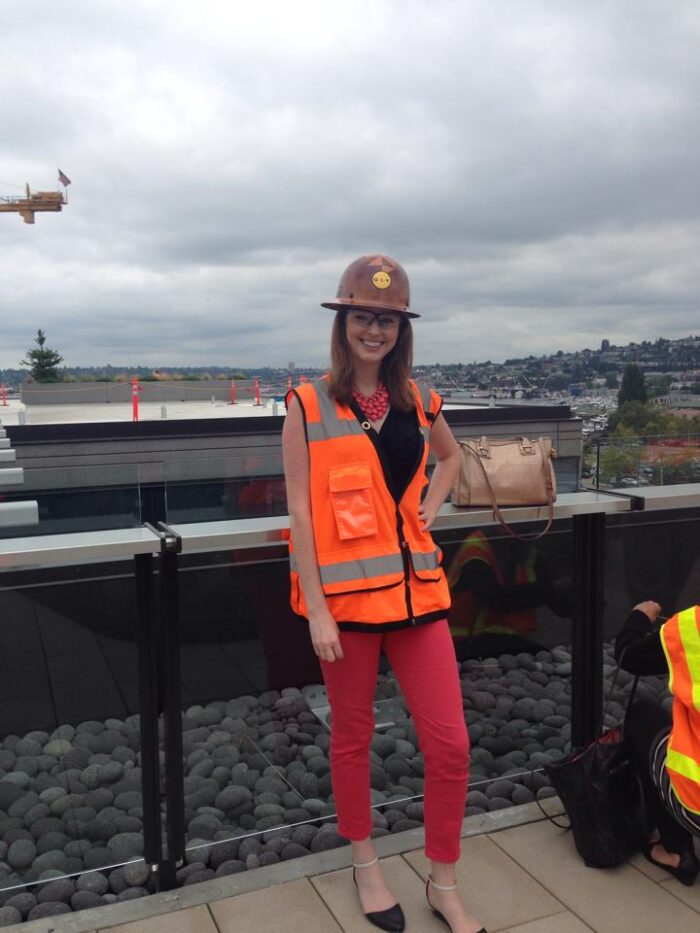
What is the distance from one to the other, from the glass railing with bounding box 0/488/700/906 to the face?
65 cm

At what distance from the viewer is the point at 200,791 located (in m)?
2.78

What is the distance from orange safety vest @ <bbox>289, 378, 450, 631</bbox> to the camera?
7.32ft

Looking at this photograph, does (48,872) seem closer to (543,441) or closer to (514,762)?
(514,762)

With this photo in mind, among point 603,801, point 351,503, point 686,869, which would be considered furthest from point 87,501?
point 686,869

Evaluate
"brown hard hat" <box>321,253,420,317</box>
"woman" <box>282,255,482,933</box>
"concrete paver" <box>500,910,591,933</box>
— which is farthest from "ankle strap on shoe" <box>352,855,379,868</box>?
"brown hard hat" <box>321,253,420,317</box>

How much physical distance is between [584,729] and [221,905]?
1617 millimetres

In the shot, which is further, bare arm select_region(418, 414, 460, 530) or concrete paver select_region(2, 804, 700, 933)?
bare arm select_region(418, 414, 460, 530)

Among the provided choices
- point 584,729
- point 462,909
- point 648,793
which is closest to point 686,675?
point 648,793

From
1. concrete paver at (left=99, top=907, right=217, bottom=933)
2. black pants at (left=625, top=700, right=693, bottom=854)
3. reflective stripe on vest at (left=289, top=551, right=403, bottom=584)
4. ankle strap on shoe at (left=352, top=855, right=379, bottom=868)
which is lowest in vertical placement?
concrete paver at (left=99, top=907, right=217, bottom=933)

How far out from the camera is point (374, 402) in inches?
93.7

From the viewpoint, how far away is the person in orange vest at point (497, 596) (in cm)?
323

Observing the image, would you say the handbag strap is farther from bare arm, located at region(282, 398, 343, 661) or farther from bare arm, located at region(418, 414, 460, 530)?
bare arm, located at region(282, 398, 343, 661)

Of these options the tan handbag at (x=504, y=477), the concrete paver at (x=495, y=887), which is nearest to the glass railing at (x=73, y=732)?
the concrete paver at (x=495, y=887)

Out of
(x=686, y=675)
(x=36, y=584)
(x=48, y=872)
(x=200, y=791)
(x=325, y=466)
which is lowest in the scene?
(x=48, y=872)
